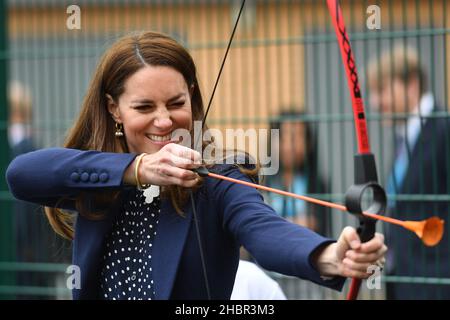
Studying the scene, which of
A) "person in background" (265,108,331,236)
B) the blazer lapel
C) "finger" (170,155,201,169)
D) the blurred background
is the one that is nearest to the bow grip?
"finger" (170,155,201,169)

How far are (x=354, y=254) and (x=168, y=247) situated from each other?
0.76 meters

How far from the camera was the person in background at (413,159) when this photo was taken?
14.9 ft

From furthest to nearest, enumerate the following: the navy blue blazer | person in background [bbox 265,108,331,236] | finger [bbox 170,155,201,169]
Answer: person in background [bbox 265,108,331,236] < the navy blue blazer < finger [bbox 170,155,201,169]

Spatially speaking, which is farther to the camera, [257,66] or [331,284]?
[257,66]

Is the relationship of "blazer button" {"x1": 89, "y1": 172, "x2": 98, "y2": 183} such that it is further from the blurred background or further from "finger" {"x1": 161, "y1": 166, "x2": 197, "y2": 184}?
the blurred background

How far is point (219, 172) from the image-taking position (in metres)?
2.60

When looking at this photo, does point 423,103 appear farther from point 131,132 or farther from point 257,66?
point 131,132

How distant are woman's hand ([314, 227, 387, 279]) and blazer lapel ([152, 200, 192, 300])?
0.63 meters

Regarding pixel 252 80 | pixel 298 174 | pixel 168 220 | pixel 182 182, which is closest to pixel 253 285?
pixel 298 174

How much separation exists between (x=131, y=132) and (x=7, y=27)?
3074 mm

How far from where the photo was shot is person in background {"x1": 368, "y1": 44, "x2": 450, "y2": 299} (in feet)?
14.9

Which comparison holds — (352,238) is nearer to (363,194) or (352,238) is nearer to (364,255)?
(364,255)

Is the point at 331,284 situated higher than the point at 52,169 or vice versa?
the point at 52,169

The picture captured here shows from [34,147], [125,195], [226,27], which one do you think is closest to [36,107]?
[34,147]
